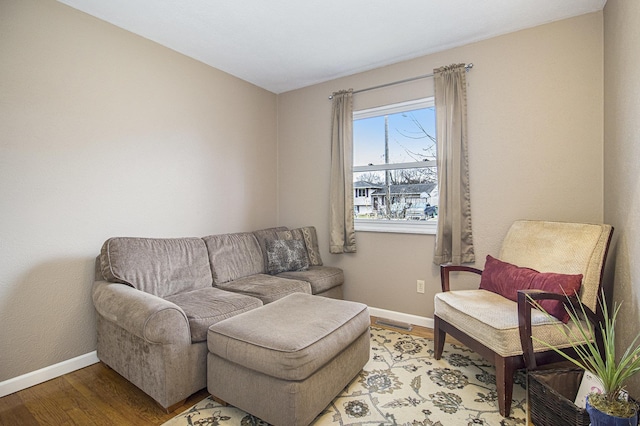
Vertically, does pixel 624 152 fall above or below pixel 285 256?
above

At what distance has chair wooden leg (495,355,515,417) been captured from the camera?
164 cm

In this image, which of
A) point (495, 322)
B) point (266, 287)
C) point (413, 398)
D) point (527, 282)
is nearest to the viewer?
point (495, 322)

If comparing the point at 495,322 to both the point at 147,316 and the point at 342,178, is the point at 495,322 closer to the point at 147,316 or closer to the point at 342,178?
the point at 147,316

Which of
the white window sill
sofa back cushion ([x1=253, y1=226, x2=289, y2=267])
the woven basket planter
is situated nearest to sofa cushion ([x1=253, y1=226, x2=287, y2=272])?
sofa back cushion ([x1=253, y1=226, x2=289, y2=267])

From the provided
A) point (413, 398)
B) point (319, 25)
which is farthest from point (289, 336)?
point (319, 25)

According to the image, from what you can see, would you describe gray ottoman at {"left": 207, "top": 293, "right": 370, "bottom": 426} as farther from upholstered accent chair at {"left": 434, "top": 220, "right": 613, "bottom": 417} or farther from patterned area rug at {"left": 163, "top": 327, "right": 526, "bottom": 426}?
upholstered accent chair at {"left": 434, "top": 220, "right": 613, "bottom": 417}

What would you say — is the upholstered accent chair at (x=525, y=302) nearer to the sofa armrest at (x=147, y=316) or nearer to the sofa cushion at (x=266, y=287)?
the sofa cushion at (x=266, y=287)

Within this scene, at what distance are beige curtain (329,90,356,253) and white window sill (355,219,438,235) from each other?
158mm

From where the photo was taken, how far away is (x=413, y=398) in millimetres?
1831

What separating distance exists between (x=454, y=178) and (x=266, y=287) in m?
1.85

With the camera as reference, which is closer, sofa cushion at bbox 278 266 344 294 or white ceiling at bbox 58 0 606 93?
white ceiling at bbox 58 0 606 93

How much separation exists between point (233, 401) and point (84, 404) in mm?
902

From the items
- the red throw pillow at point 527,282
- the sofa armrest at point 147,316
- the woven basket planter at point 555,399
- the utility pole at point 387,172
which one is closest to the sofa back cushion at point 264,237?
the utility pole at point 387,172

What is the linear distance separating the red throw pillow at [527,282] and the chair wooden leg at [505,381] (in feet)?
1.33
